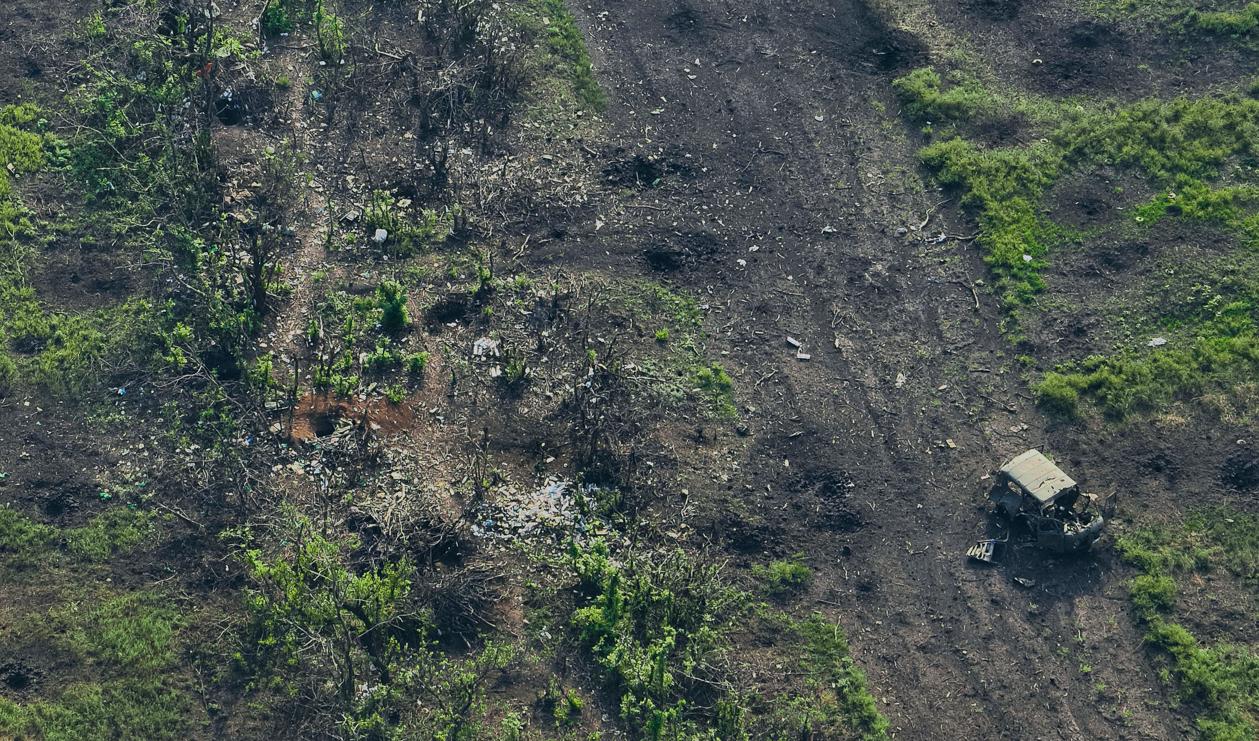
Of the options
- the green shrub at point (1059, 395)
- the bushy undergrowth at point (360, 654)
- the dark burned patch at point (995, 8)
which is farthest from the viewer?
the dark burned patch at point (995, 8)

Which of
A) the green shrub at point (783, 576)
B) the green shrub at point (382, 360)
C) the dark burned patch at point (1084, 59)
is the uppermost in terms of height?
the dark burned patch at point (1084, 59)

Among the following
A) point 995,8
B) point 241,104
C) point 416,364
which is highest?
point 241,104

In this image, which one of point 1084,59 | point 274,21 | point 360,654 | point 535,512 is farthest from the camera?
point 1084,59

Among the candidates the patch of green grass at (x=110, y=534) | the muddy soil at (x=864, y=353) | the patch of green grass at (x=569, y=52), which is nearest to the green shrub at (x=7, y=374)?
the patch of green grass at (x=110, y=534)

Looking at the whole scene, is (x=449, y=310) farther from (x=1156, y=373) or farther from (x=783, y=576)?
(x=1156, y=373)

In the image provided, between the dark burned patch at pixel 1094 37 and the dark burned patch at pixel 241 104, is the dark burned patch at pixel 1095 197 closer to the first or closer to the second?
the dark burned patch at pixel 1094 37

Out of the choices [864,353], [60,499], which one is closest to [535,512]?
[864,353]

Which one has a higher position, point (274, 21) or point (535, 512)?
point (274, 21)
